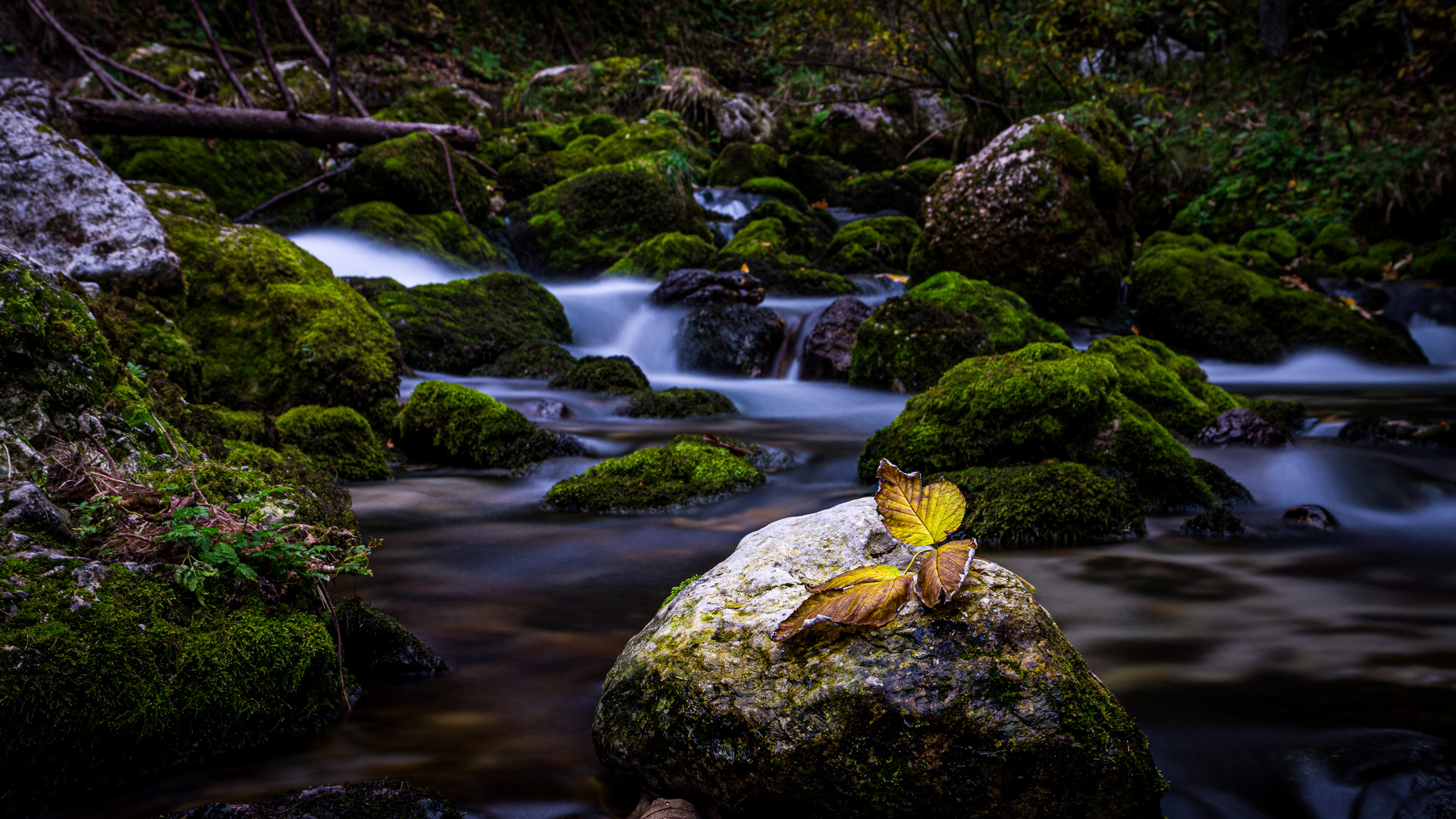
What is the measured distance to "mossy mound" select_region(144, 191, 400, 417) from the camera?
5.57m

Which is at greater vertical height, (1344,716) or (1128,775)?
(1128,775)

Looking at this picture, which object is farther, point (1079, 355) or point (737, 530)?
point (1079, 355)

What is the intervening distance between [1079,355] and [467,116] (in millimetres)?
16047

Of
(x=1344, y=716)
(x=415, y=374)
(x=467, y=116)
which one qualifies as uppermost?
(x=467, y=116)

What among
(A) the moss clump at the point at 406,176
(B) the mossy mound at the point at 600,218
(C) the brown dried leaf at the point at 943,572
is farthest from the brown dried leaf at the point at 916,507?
(A) the moss clump at the point at 406,176

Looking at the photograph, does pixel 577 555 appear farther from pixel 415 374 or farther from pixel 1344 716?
pixel 415 374

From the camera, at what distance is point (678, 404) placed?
7527 mm

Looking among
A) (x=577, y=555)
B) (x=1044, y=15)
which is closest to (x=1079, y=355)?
(x=577, y=555)

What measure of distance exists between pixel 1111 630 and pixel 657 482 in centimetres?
270

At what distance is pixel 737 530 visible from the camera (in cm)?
438

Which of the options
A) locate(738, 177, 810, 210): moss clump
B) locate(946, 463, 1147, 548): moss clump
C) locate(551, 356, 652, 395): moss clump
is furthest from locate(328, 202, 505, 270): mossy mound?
locate(946, 463, 1147, 548): moss clump

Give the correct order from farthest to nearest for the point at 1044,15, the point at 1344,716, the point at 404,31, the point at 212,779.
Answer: the point at 404,31 → the point at 1044,15 → the point at 1344,716 → the point at 212,779

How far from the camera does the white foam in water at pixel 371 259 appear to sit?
437 inches

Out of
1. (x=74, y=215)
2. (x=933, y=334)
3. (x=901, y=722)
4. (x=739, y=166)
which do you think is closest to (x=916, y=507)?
(x=901, y=722)
